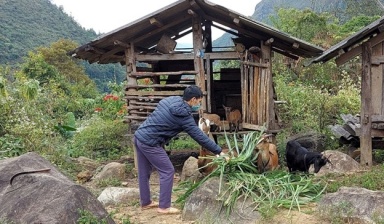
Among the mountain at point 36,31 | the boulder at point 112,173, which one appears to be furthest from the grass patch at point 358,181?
the mountain at point 36,31

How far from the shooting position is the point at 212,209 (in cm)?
560

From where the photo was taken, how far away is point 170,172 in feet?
19.4

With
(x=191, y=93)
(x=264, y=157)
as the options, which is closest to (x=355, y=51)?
(x=264, y=157)

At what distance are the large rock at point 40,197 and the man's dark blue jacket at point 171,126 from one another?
1231 millimetres

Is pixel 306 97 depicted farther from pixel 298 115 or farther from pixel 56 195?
pixel 56 195

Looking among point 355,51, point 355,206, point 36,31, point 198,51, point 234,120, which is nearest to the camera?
point 355,206

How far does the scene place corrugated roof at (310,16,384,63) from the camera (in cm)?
810

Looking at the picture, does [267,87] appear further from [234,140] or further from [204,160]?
[234,140]

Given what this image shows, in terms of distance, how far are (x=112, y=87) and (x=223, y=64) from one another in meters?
5.25

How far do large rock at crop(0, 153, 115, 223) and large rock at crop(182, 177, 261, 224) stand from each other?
1201mm

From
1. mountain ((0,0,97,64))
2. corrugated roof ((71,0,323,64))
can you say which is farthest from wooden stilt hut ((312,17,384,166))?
mountain ((0,0,97,64))

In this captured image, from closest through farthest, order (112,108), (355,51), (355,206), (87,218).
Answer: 1. (87,218)
2. (355,206)
3. (355,51)
4. (112,108)

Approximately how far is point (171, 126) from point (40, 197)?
1.83m

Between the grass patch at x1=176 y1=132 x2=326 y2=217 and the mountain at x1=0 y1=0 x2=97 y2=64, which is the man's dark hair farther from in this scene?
the mountain at x1=0 y1=0 x2=97 y2=64
